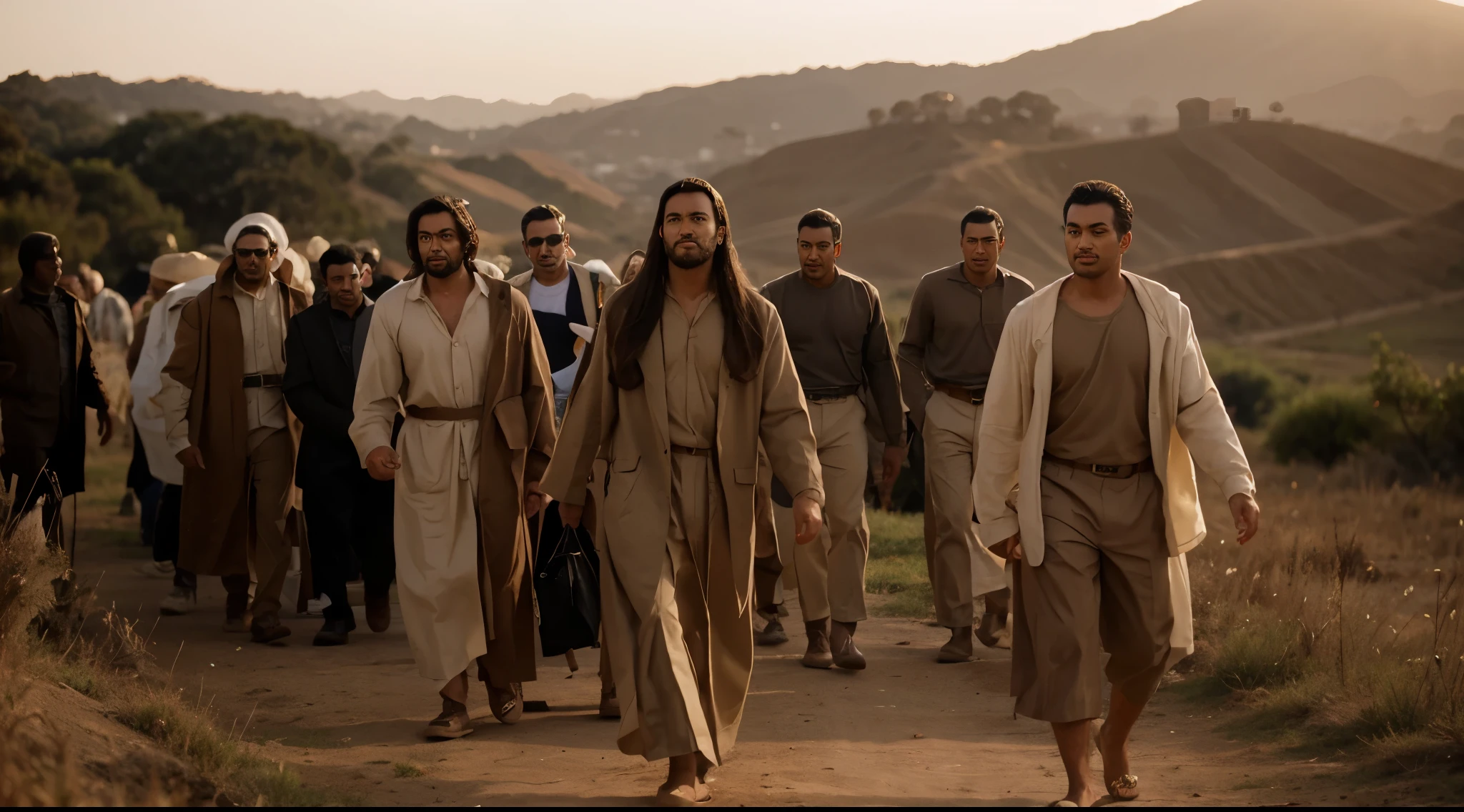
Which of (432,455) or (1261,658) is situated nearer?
(432,455)

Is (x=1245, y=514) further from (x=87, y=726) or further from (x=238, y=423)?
(x=238, y=423)

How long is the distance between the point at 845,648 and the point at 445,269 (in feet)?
10.2

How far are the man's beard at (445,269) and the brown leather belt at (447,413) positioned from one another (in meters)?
0.61

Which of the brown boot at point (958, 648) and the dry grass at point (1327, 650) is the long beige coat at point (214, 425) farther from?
the dry grass at point (1327, 650)

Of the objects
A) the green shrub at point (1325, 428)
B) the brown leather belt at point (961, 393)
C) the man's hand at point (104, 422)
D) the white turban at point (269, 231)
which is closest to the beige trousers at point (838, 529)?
the brown leather belt at point (961, 393)

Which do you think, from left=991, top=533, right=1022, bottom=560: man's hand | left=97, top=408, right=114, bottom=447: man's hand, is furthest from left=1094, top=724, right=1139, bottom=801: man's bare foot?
left=97, top=408, right=114, bottom=447: man's hand

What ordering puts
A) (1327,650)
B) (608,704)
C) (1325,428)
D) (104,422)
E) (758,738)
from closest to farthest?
(758,738)
(608,704)
(1327,650)
(104,422)
(1325,428)

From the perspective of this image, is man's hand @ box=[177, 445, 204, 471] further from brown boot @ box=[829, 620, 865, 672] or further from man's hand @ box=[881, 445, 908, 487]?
man's hand @ box=[881, 445, 908, 487]

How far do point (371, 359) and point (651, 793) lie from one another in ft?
8.14

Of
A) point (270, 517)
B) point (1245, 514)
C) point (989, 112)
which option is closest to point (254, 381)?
point (270, 517)

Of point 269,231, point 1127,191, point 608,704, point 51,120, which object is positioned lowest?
point 608,704

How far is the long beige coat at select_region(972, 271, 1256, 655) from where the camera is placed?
554 centimetres

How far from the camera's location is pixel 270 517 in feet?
30.6

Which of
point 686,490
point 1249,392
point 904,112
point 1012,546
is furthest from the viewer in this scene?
point 904,112
